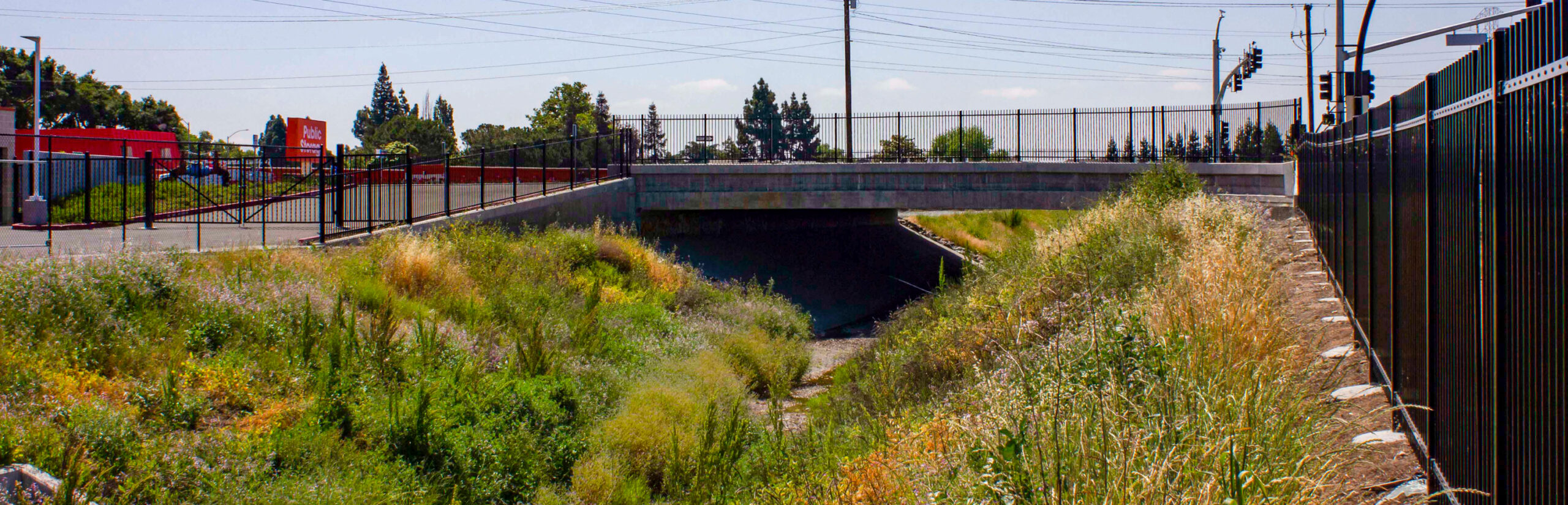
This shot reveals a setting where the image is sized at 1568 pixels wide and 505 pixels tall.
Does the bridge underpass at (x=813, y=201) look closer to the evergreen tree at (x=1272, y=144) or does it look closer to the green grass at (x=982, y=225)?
the evergreen tree at (x=1272, y=144)

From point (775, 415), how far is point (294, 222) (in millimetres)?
15754

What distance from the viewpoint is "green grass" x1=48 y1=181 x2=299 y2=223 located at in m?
23.2

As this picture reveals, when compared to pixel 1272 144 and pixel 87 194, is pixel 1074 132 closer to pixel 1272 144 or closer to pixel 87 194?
pixel 1272 144

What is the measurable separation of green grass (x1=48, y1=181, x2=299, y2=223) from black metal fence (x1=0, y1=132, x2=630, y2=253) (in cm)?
5

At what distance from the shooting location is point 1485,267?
3820mm

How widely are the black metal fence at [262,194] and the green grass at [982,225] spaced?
15.8m

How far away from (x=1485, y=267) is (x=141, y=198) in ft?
89.8

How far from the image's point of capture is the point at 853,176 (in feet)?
95.5

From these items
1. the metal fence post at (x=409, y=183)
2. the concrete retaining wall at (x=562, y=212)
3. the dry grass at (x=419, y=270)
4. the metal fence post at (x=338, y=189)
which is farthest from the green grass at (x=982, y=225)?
the metal fence post at (x=338, y=189)

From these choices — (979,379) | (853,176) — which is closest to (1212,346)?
(979,379)

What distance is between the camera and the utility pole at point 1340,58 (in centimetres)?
2058

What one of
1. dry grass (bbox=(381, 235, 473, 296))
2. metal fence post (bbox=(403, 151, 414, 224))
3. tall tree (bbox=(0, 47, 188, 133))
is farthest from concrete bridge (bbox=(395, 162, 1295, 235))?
tall tree (bbox=(0, 47, 188, 133))

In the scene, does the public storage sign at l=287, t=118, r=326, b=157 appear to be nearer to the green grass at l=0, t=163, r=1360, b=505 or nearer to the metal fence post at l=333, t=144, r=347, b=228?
the metal fence post at l=333, t=144, r=347, b=228

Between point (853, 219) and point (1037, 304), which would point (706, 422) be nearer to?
point (1037, 304)
